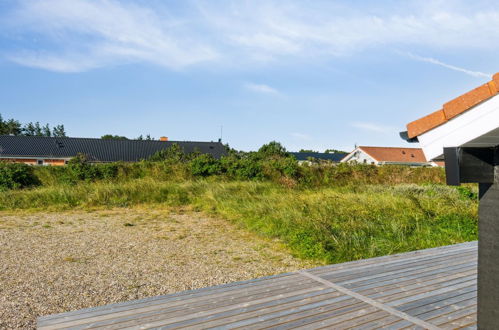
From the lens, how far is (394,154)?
176ft

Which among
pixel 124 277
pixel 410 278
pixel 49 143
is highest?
pixel 49 143

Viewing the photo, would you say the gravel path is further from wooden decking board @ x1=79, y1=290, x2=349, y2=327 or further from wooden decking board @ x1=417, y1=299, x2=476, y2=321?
wooden decking board @ x1=417, y1=299, x2=476, y2=321

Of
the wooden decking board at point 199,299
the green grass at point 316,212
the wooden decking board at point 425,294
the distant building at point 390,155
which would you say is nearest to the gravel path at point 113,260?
the green grass at point 316,212

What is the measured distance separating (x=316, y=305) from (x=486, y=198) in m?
1.41

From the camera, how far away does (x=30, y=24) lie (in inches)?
321

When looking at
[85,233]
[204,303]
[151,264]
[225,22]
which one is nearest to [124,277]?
[151,264]

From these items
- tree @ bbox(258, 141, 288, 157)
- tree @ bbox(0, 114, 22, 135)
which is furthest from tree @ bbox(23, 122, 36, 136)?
tree @ bbox(258, 141, 288, 157)

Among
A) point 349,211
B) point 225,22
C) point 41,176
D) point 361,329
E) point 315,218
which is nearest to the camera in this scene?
point 361,329

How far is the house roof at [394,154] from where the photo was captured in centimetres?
5181

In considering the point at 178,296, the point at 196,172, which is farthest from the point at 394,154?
the point at 178,296

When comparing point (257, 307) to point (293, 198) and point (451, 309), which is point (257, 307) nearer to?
point (451, 309)

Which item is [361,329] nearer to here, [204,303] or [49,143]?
[204,303]

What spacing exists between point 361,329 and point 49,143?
144 ft

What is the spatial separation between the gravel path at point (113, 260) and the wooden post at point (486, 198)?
3.55 m
